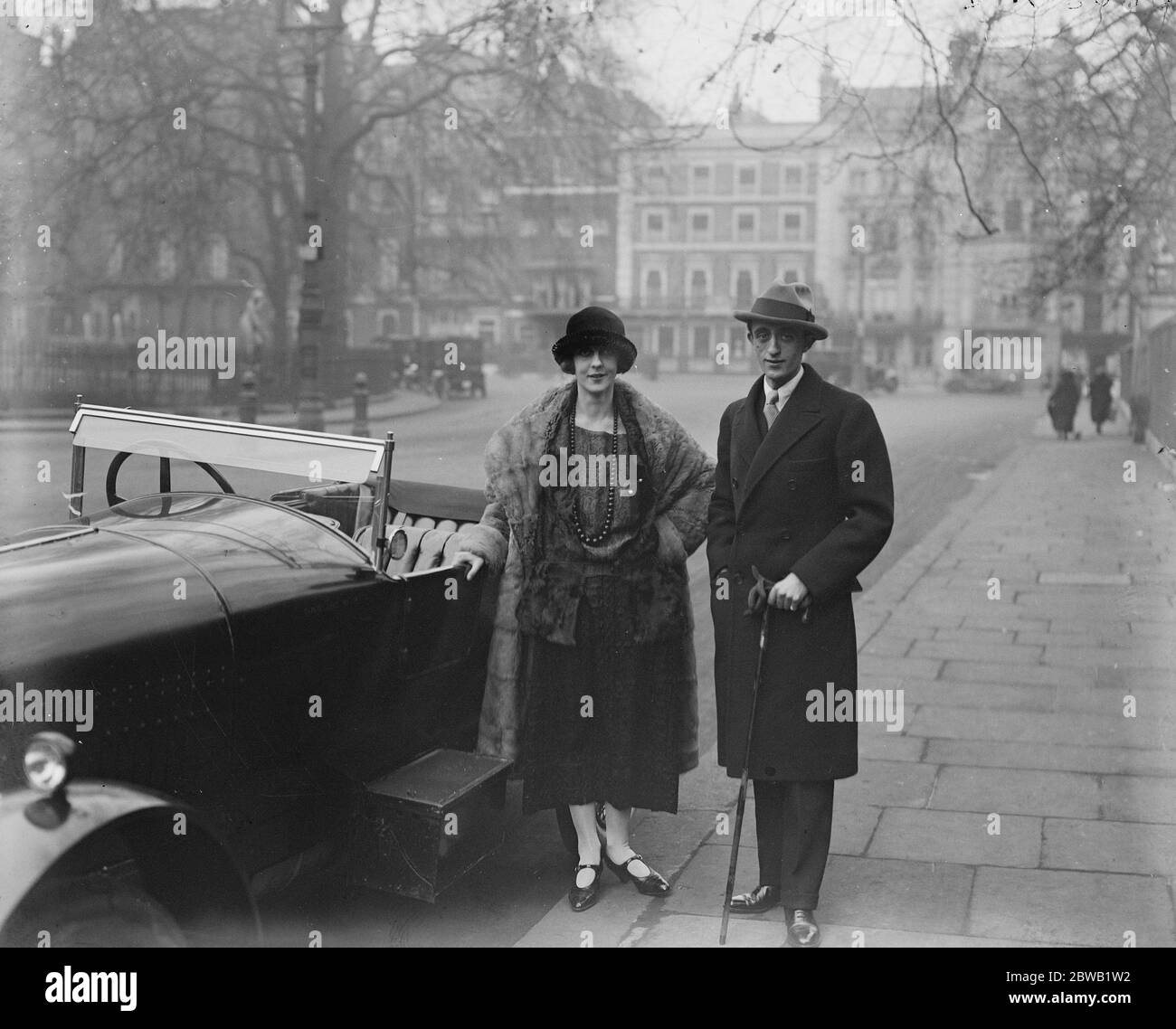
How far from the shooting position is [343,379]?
25375 millimetres

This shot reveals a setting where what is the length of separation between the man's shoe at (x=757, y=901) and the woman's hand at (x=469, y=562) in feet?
4.17

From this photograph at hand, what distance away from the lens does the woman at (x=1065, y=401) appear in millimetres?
25156

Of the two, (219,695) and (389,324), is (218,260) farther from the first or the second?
(219,695)

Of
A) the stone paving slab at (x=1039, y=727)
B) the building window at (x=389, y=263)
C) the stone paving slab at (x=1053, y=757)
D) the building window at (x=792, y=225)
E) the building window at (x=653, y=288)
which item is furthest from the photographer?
the building window at (x=653, y=288)

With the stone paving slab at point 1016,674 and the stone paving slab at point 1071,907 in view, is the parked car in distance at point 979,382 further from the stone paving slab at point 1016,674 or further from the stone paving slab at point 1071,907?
the stone paving slab at point 1071,907

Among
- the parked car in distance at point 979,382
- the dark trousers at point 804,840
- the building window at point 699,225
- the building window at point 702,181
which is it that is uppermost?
the building window at point 702,181

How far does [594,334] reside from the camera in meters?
3.93

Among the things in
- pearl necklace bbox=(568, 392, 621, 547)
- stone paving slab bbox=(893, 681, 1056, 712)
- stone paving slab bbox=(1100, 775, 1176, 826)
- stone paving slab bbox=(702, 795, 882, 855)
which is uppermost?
pearl necklace bbox=(568, 392, 621, 547)

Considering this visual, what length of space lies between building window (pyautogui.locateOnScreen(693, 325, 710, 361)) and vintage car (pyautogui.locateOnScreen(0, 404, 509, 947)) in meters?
19.9

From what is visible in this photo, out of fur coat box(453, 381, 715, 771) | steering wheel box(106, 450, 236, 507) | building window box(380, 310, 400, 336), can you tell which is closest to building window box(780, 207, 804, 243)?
fur coat box(453, 381, 715, 771)

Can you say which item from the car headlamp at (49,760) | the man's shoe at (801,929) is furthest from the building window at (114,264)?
the car headlamp at (49,760)

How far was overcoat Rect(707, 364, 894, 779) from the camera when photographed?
359 cm

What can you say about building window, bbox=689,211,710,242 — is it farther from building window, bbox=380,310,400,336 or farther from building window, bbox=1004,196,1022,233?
building window, bbox=380,310,400,336
